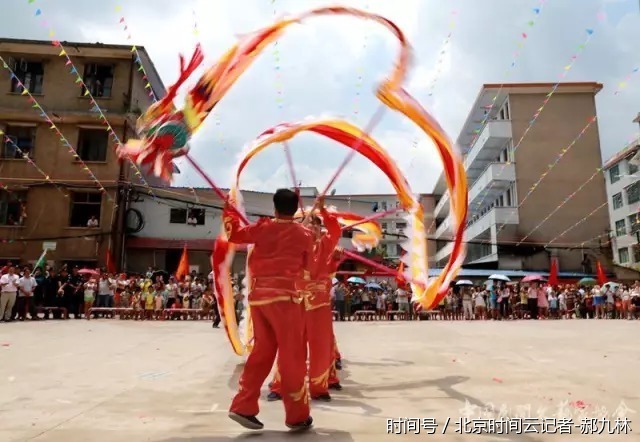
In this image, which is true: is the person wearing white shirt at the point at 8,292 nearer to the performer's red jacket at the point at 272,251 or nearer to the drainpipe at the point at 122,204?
the drainpipe at the point at 122,204

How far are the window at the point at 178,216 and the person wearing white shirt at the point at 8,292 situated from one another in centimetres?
1219

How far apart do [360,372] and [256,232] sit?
294 cm

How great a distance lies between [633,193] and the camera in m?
33.1

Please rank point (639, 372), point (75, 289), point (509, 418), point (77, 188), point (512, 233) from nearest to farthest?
point (509, 418)
point (639, 372)
point (75, 289)
point (77, 188)
point (512, 233)

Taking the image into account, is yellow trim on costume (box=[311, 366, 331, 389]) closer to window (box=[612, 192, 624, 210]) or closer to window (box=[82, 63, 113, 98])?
window (box=[82, 63, 113, 98])

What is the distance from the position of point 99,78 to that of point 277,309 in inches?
899

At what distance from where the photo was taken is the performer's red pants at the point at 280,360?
3475 mm

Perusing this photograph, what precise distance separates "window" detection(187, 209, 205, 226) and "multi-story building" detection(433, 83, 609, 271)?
15842 millimetres

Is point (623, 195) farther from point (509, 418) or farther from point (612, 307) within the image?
point (509, 418)

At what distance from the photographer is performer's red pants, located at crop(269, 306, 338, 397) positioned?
459 centimetres

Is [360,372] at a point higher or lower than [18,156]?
lower

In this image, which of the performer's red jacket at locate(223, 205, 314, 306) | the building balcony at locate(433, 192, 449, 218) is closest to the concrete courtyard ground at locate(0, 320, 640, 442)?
the performer's red jacket at locate(223, 205, 314, 306)

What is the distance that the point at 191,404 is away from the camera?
421cm

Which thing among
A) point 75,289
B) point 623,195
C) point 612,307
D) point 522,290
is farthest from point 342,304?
point 623,195
